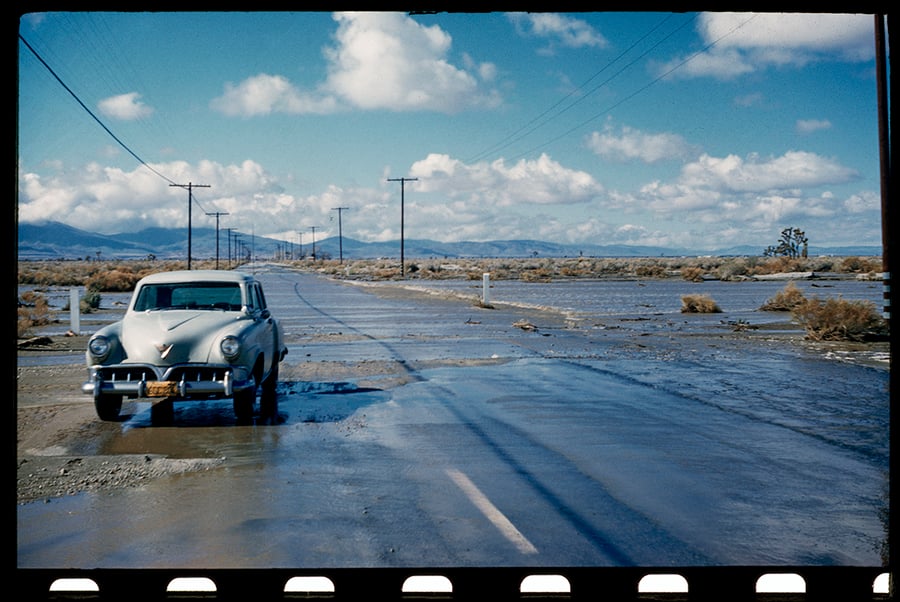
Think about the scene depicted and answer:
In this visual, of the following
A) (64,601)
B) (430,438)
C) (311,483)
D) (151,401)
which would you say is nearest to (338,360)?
(151,401)

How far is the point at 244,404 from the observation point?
8.98 metres

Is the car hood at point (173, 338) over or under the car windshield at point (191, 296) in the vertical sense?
under

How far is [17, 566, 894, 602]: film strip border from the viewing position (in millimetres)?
3219

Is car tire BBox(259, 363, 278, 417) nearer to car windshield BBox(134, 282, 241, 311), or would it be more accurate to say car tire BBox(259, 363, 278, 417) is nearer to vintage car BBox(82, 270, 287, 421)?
vintage car BBox(82, 270, 287, 421)

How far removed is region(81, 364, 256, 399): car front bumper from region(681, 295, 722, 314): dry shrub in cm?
2170

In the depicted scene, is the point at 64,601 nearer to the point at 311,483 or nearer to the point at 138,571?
the point at 138,571

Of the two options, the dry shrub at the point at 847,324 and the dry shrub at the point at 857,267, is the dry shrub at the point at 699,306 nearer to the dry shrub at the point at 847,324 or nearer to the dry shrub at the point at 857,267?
the dry shrub at the point at 847,324

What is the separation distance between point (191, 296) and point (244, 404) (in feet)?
6.87

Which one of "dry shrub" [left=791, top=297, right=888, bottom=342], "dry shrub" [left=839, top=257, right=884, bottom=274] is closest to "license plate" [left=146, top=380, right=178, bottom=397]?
"dry shrub" [left=791, top=297, right=888, bottom=342]

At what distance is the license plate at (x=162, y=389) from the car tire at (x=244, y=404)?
0.71 m

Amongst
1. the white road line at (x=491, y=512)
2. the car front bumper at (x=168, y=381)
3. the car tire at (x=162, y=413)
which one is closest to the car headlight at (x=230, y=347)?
the car front bumper at (x=168, y=381)

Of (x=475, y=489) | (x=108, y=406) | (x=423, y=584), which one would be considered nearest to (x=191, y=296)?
(x=108, y=406)

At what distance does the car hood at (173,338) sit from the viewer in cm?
855
